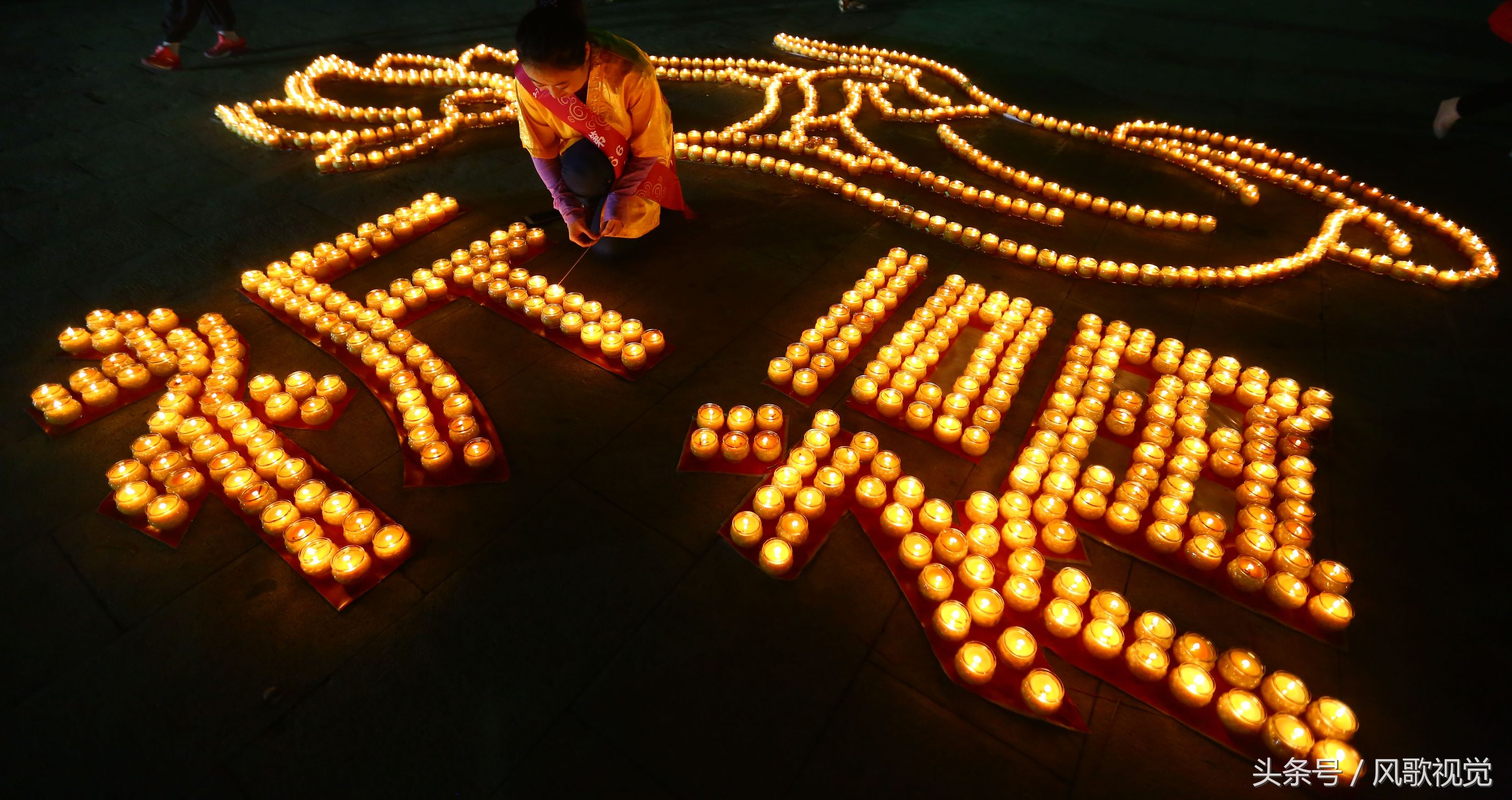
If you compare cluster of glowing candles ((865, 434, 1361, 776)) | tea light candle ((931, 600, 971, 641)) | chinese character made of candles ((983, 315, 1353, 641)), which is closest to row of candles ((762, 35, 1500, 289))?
chinese character made of candles ((983, 315, 1353, 641))

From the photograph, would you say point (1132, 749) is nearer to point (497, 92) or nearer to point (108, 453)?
point (108, 453)

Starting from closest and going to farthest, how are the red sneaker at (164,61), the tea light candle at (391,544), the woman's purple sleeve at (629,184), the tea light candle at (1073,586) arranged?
1. the tea light candle at (1073,586)
2. the tea light candle at (391,544)
3. the woman's purple sleeve at (629,184)
4. the red sneaker at (164,61)

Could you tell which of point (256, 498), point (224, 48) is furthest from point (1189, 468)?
point (224, 48)

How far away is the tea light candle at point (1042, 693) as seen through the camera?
193 cm

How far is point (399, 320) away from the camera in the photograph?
341 cm

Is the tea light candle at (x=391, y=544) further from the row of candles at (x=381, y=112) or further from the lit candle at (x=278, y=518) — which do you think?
the row of candles at (x=381, y=112)

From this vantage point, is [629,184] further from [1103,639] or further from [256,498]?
[1103,639]

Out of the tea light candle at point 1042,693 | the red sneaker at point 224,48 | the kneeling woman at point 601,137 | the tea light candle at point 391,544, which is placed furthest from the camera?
the red sneaker at point 224,48

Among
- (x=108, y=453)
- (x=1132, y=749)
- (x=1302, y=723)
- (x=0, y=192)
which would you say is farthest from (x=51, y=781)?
(x=0, y=192)

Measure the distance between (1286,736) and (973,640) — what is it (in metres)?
0.91

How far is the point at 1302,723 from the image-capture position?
188 centimetres

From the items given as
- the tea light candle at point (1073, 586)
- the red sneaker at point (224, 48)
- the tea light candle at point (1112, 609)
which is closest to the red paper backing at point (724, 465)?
the tea light candle at point (1073, 586)

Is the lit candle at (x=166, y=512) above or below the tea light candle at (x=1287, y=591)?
below

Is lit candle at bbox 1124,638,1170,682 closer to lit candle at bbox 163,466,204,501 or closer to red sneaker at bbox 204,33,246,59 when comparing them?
lit candle at bbox 163,466,204,501
